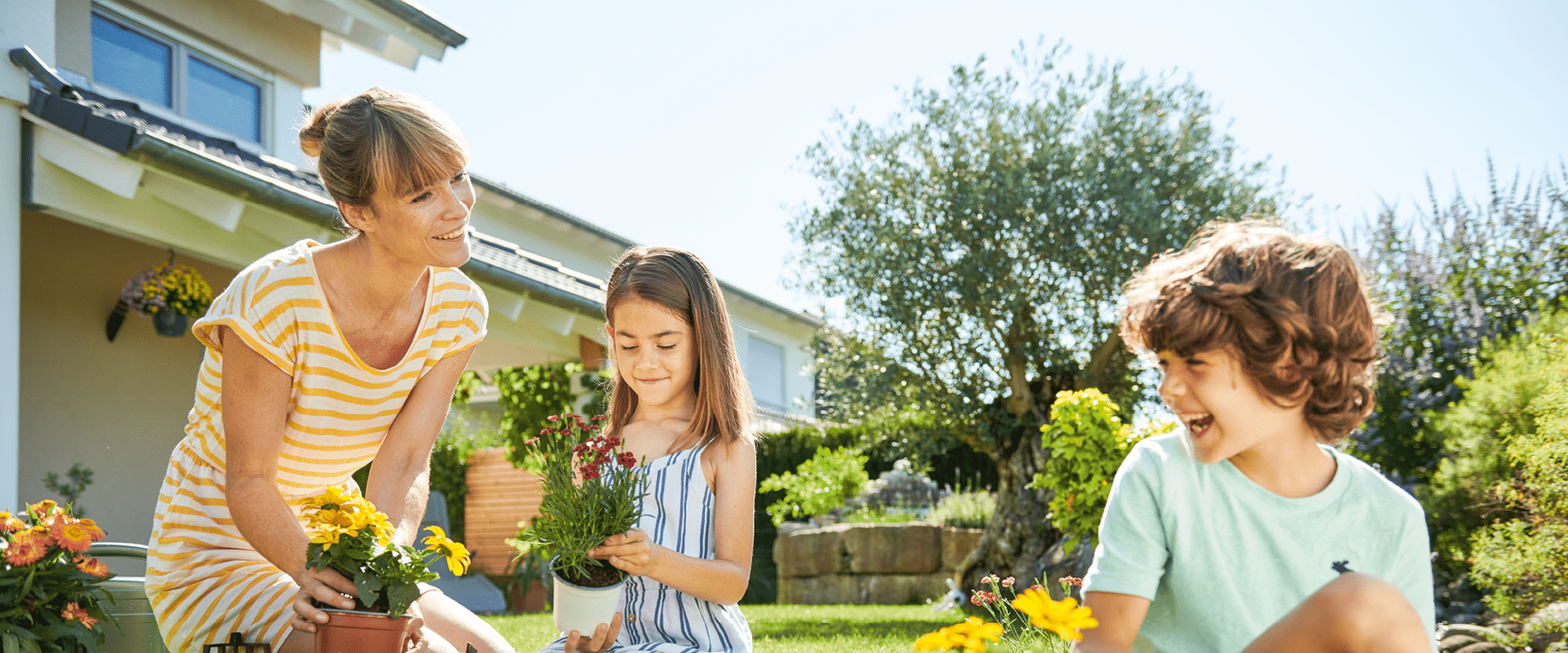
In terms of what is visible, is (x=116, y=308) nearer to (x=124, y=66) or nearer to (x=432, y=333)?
(x=124, y=66)

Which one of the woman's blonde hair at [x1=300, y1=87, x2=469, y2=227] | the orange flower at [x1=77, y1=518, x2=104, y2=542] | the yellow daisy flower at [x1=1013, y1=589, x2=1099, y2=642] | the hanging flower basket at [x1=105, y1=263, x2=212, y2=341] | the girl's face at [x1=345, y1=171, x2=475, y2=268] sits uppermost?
the hanging flower basket at [x1=105, y1=263, x2=212, y2=341]

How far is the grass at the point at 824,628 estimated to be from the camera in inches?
213

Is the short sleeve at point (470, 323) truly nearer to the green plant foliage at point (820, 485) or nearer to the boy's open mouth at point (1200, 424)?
the boy's open mouth at point (1200, 424)

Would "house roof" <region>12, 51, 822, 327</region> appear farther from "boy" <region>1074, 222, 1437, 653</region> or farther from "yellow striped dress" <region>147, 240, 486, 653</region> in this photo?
"boy" <region>1074, 222, 1437, 653</region>

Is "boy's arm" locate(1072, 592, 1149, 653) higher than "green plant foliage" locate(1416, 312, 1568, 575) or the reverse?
the reverse

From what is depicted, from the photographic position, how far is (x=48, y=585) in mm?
2041

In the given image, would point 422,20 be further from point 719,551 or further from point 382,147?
point 719,551

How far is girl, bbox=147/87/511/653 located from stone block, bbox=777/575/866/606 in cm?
857

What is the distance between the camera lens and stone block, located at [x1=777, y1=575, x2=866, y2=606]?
1027 centimetres

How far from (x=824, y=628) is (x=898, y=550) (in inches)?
130

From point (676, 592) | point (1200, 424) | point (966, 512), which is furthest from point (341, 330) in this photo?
point (966, 512)

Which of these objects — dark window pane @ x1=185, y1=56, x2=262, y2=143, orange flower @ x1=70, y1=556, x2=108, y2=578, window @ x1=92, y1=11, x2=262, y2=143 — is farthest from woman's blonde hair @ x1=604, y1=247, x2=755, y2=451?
dark window pane @ x1=185, y1=56, x2=262, y2=143

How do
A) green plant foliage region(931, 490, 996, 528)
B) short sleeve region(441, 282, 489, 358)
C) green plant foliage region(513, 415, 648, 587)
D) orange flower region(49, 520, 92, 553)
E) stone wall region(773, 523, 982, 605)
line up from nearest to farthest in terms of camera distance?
green plant foliage region(513, 415, 648, 587) → orange flower region(49, 520, 92, 553) → short sleeve region(441, 282, 489, 358) → stone wall region(773, 523, 982, 605) → green plant foliage region(931, 490, 996, 528)

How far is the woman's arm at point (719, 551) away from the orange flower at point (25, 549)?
4.18ft
